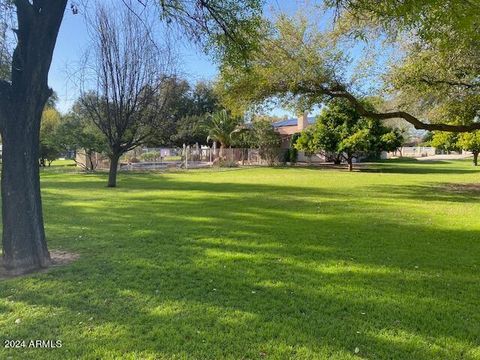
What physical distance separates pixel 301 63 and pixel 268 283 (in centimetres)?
988

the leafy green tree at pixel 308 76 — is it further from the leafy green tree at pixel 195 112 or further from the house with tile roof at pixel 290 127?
the leafy green tree at pixel 195 112

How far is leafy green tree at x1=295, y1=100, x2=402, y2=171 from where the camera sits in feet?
98.3

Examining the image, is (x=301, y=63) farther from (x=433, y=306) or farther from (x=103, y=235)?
(x=433, y=306)

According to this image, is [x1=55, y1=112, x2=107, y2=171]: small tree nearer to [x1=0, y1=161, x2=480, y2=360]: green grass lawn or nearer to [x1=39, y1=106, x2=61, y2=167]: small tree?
[x1=39, y1=106, x2=61, y2=167]: small tree

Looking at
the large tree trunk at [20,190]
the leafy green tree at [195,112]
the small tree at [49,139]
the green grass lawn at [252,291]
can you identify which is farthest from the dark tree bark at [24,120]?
the leafy green tree at [195,112]

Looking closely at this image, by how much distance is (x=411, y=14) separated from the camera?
5.39 meters

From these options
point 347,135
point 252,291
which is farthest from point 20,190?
point 347,135

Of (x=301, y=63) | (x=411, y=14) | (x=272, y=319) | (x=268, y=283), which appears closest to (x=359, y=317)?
(x=272, y=319)

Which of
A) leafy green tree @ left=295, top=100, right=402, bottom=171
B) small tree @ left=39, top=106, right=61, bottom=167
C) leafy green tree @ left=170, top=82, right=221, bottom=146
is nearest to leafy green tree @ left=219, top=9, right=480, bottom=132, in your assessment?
leafy green tree @ left=295, top=100, right=402, bottom=171

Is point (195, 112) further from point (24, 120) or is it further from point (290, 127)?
point (24, 120)

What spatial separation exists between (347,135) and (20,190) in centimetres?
2836

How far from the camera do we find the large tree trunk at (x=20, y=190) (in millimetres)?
5098

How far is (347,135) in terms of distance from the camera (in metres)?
31.1

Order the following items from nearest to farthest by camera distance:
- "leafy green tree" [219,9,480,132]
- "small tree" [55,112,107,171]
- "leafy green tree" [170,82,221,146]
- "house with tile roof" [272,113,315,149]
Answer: "leafy green tree" [219,9,480,132], "small tree" [55,112,107,171], "house with tile roof" [272,113,315,149], "leafy green tree" [170,82,221,146]
